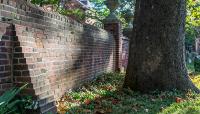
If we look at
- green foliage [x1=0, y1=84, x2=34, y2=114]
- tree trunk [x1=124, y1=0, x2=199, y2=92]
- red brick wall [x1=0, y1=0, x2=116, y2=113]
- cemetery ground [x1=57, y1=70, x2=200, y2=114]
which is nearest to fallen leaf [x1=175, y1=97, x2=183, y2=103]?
cemetery ground [x1=57, y1=70, x2=200, y2=114]

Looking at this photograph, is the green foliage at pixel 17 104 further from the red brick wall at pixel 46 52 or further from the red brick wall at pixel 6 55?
the red brick wall at pixel 6 55

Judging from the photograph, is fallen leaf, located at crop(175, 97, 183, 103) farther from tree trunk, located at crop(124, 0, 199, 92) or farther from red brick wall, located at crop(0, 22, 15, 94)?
red brick wall, located at crop(0, 22, 15, 94)

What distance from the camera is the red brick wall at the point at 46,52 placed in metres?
4.96

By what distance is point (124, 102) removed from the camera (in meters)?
7.16

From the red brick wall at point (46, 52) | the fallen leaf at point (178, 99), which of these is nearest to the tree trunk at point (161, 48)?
the fallen leaf at point (178, 99)

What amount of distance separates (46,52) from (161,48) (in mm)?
2975

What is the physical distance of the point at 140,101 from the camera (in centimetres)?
735

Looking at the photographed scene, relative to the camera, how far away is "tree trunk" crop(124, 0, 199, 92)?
8164 millimetres

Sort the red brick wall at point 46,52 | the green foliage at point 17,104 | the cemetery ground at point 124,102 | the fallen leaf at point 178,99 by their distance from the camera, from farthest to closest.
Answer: the fallen leaf at point 178,99 → the cemetery ground at point 124,102 → the red brick wall at point 46,52 → the green foliage at point 17,104

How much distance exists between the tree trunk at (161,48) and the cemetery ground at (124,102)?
0.26 meters

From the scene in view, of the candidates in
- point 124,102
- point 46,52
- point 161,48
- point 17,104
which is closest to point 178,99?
point 124,102

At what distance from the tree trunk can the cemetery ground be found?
0.86 feet

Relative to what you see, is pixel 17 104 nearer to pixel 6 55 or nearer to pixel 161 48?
pixel 6 55

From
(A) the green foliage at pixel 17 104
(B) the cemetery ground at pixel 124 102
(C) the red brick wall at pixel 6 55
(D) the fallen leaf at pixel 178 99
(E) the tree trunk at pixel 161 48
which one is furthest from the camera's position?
(E) the tree trunk at pixel 161 48
